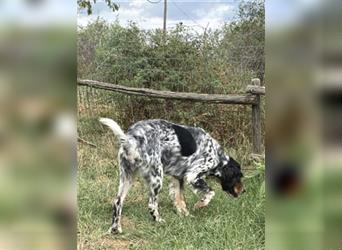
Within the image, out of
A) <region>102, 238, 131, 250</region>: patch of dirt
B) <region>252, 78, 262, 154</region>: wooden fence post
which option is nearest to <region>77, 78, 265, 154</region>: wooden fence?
<region>252, 78, 262, 154</region>: wooden fence post

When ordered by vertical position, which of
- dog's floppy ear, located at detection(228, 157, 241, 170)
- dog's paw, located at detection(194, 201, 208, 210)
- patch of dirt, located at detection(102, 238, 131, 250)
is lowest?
patch of dirt, located at detection(102, 238, 131, 250)

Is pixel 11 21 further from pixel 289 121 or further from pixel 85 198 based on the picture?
pixel 85 198

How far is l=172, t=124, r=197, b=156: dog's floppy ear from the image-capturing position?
2.60m

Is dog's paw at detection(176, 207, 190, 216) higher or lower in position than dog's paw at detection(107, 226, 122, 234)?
higher

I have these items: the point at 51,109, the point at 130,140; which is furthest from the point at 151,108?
the point at 51,109

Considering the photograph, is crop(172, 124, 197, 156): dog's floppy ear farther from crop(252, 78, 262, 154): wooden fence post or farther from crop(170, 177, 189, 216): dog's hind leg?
crop(252, 78, 262, 154): wooden fence post

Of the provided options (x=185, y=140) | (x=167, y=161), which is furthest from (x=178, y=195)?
(x=185, y=140)

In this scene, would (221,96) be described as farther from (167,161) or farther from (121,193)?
(121,193)

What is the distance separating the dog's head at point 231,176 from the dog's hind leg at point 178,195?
231mm

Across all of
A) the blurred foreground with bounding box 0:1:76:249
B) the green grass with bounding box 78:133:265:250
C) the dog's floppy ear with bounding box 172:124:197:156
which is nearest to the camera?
the blurred foreground with bounding box 0:1:76:249

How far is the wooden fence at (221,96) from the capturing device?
94.5 inches

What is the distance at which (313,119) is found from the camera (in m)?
1.37

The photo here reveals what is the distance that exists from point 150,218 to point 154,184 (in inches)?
7.6

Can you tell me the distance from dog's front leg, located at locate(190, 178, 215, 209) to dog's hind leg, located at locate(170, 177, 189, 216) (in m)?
0.06
